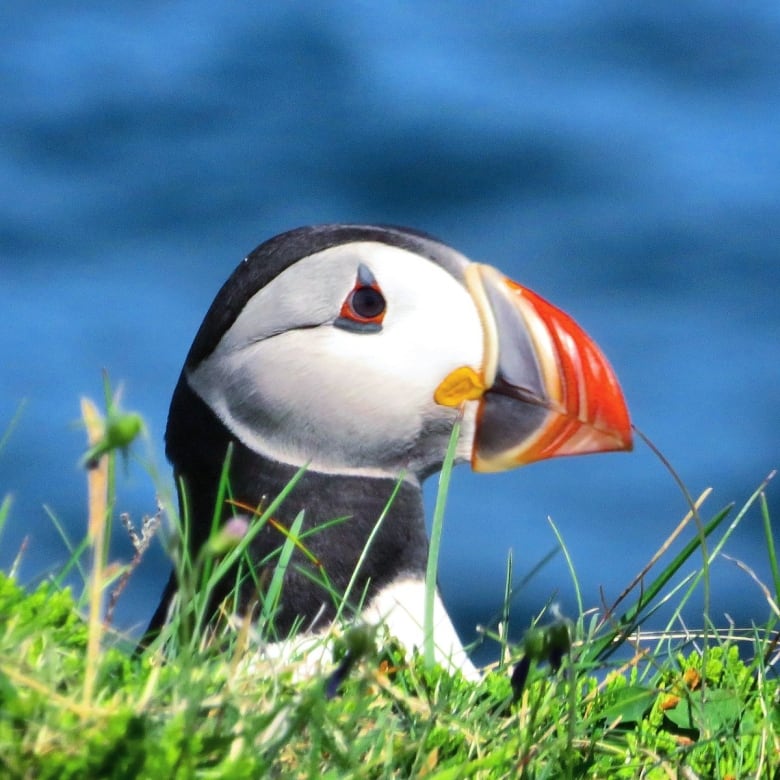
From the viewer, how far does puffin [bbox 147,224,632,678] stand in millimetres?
2586

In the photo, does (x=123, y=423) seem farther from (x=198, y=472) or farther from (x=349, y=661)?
(x=198, y=472)

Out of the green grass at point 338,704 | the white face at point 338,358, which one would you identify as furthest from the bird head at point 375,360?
the green grass at point 338,704

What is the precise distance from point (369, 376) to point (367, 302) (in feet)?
0.42

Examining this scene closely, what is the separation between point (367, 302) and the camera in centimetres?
259

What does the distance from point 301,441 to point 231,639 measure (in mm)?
834

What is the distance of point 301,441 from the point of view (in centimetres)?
261

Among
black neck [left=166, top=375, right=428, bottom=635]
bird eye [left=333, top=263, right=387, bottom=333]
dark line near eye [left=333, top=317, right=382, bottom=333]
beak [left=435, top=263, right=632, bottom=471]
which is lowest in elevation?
black neck [left=166, top=375, right=428, bottom=635]

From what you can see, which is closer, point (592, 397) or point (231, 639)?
point (231, 639)

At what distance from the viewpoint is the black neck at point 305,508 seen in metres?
2.48

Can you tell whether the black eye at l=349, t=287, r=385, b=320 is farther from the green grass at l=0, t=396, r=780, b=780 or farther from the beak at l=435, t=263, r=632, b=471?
the green grass at l=0, t=396, r=780, b=780

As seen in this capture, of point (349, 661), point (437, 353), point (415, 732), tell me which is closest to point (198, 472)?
point (437, 353)

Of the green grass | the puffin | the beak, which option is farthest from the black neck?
the green grass

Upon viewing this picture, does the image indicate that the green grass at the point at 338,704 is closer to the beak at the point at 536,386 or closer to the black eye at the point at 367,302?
the beak at the point at 536,386

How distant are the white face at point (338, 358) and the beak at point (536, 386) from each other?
3 cm
